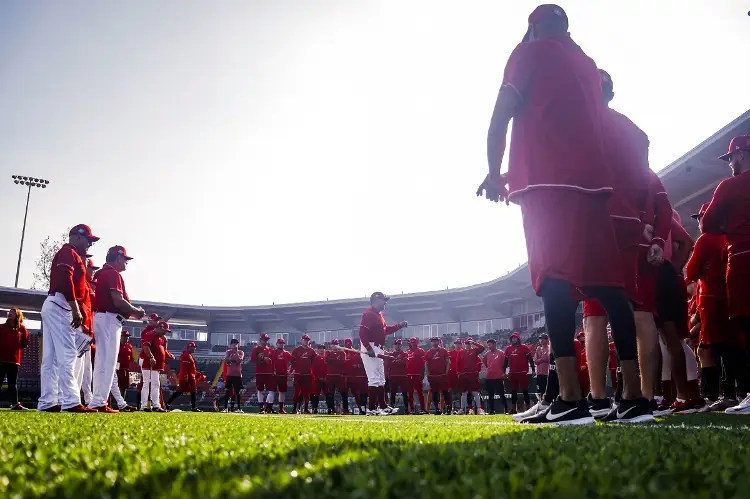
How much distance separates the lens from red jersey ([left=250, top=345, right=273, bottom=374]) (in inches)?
823

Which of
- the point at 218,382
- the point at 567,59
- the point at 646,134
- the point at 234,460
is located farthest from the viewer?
the point at 218,382

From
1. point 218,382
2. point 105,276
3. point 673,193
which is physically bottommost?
point 218,382

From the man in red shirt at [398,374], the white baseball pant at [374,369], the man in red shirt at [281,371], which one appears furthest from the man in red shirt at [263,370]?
the white baseball pant at [374,369]

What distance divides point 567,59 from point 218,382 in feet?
133

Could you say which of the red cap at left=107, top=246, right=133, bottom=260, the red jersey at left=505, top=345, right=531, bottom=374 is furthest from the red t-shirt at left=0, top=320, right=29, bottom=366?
the red jersey at left=505, top=345, right=531, bottom=374

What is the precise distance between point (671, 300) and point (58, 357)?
21.9 feet

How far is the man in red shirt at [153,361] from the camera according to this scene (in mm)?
14891

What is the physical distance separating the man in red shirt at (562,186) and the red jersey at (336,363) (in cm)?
1622

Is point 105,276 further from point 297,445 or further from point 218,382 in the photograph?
point 218,382

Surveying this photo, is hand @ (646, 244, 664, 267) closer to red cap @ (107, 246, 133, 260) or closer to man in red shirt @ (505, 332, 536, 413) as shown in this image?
red cap @ (107, 246, 133, 260)

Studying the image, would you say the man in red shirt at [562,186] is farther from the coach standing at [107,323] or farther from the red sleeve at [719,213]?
the coach standing at [107,323]

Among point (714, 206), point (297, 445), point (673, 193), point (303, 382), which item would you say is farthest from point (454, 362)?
point (297, 445)

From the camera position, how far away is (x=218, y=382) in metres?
41.1

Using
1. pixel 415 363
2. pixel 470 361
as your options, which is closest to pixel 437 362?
pixel 470 361
